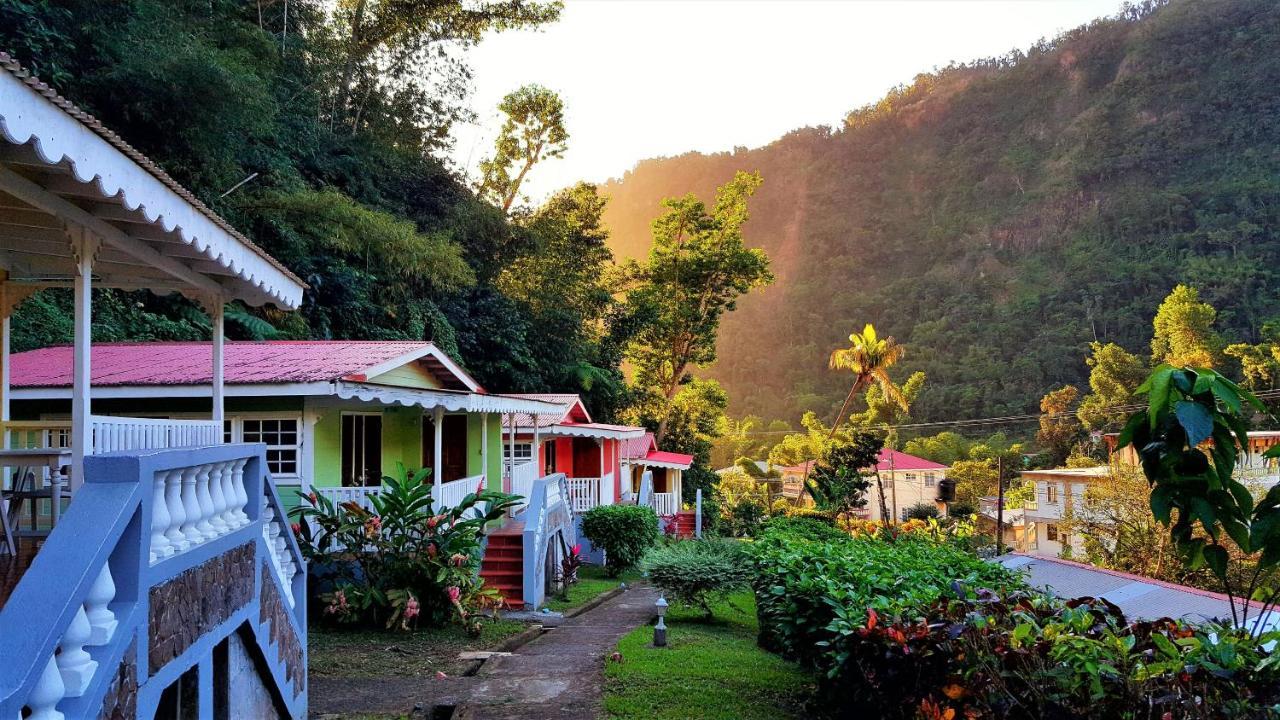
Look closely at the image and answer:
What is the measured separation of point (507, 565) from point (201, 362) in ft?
18.4

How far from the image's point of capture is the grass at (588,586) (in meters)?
16.4

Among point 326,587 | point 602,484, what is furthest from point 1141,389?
point 602,484

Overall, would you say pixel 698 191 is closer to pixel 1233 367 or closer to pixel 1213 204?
pixel 1213 204

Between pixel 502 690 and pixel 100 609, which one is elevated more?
pixel 100 609

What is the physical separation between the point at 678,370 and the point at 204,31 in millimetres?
25609

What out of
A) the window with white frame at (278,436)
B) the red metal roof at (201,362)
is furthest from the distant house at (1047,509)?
the window with white frame at (278,436)

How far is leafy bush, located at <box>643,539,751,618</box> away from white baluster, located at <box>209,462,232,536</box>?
9322mm

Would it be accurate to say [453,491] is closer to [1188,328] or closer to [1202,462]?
[1202,462]

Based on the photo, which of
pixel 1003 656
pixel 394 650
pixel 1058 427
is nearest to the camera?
pixel 1003 656

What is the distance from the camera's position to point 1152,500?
4074mm

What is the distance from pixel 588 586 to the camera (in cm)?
1933

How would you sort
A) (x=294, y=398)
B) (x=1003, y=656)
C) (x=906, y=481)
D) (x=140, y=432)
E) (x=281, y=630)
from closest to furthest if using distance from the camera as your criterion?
(x=1003, y=656) → (x=140, y=432) → (x=281, y=630) → (x=294, y=398) → (x=906, y=481)

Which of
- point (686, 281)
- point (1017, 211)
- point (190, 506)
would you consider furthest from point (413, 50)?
point (1017, 211)

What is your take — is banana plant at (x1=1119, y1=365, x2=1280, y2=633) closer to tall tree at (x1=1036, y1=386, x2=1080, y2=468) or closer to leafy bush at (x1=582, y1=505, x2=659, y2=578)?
leafy bush at (x1=582, y1=505, x2=659, y2=578)
